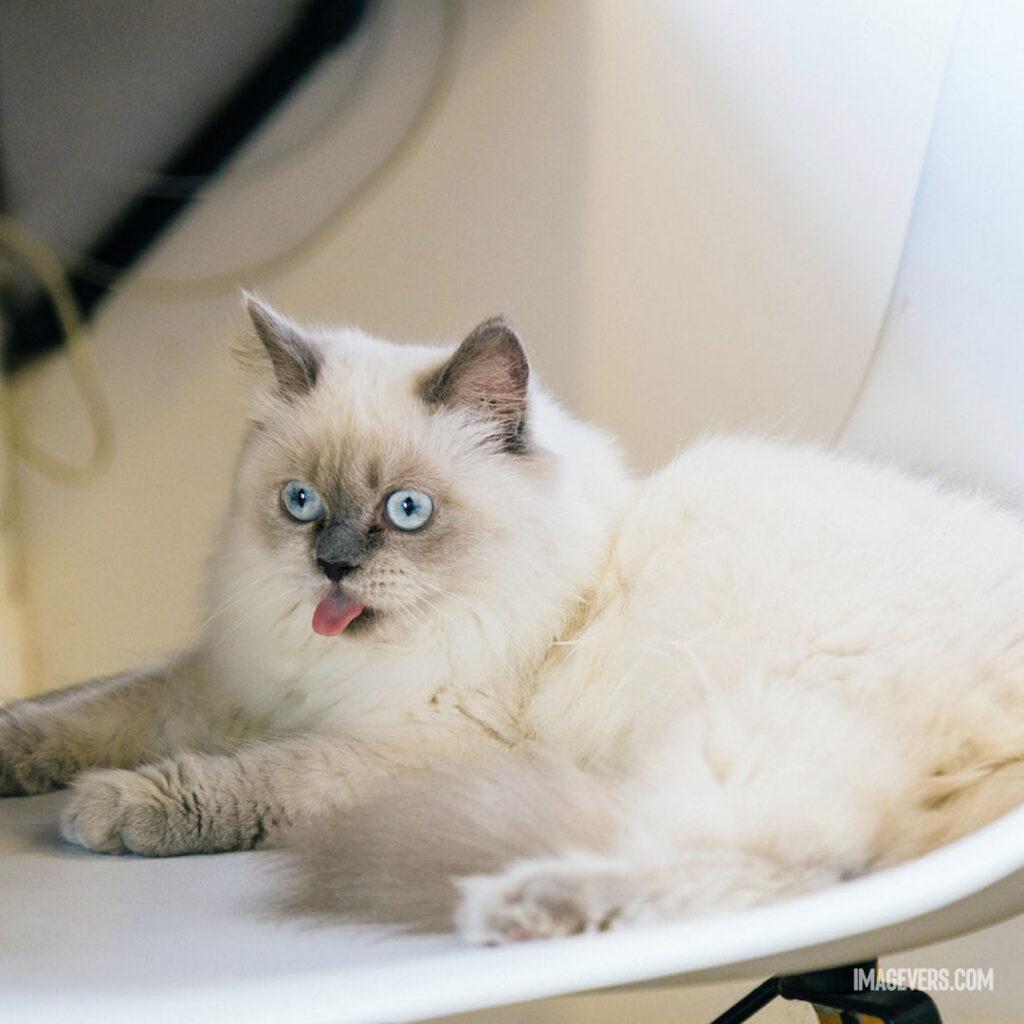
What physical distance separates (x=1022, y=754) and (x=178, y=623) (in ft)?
5.78

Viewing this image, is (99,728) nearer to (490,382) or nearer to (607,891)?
(490,382)

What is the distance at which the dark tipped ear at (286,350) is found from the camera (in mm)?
1154

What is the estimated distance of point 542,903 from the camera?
66cm

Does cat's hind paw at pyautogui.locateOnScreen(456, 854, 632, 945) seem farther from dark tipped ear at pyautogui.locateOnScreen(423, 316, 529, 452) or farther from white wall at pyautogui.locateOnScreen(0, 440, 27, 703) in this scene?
white wall at pyautogui.locateOnScreen(0, 440, 27, 703)

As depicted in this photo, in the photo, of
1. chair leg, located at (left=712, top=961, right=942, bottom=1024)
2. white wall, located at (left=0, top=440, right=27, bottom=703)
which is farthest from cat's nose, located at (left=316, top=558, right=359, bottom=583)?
white wall, located at (left=0, top=440, right=27, bottom=703)

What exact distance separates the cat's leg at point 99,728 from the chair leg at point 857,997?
64 cm


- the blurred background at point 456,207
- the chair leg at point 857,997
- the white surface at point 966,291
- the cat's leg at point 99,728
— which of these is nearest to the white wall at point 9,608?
the blurred background at point 456,207

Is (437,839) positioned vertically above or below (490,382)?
below

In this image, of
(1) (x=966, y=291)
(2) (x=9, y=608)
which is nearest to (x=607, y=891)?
(1) (x=966, y=291)

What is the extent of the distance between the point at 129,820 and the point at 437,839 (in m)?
0.32

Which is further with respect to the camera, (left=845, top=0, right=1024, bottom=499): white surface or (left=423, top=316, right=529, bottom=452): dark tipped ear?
(left=845, top=0, right=1024, bottom=499): white surface

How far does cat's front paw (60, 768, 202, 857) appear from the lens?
0.94 meters

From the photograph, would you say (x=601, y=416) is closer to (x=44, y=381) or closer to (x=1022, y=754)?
(x=44, y=381)

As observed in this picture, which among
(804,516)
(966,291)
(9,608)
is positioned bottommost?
(804,516)
